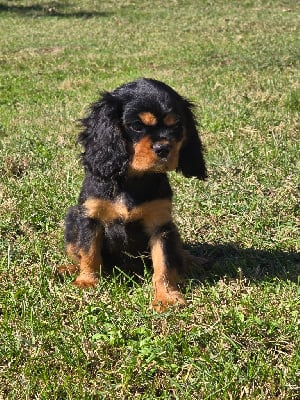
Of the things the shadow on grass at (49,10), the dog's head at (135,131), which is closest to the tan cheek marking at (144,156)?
the dog's head at (135,131)

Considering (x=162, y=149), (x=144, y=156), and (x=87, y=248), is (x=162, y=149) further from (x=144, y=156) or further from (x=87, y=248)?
(x=87, y=248)

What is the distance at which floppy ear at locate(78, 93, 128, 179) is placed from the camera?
10.7ft

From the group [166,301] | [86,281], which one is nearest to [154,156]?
[166,301]

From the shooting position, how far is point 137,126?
10.4ft

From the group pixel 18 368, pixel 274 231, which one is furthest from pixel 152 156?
pixel 274 231

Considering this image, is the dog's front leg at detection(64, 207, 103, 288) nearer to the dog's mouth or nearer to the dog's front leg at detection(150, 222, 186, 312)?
the dog's front leg at detection(150, 222, 186, 312)

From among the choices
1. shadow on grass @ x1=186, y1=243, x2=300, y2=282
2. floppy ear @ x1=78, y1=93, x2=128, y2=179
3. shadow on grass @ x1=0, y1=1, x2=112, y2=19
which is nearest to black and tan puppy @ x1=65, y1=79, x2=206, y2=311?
floppy ear @ x1=78, y1=93, x2=128, y2=179

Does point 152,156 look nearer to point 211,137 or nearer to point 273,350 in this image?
point 273,350

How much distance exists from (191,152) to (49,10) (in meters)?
21.9

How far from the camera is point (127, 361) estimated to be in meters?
2.77

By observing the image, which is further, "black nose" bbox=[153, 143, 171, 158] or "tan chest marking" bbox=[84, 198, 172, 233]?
"tan chest marking" bbox=[84, 198, 172, 233]

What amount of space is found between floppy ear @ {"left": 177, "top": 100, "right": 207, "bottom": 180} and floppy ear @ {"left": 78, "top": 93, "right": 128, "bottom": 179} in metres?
0.53

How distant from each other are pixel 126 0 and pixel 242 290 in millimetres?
24308

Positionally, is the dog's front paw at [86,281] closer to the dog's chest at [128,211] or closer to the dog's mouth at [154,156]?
the dog's chest at [128,211]
